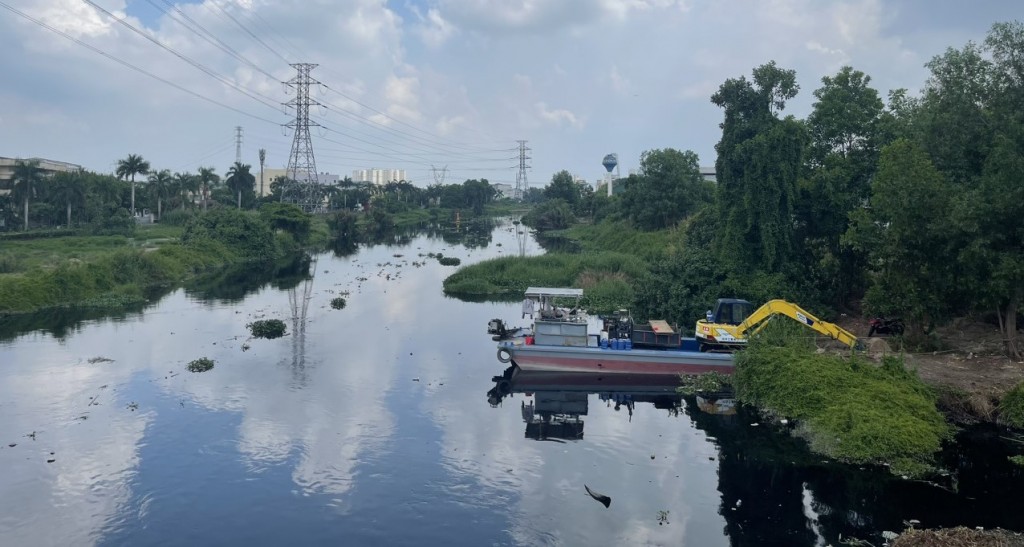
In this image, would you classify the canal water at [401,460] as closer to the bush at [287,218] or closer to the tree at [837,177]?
the tree at [837,177]

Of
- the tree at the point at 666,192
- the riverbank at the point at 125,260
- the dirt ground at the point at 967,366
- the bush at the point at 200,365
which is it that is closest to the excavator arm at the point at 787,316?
the dirt ground at the point at 967,366

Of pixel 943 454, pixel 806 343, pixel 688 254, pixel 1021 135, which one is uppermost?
pixel 1021 135

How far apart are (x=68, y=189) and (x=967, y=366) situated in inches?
3126

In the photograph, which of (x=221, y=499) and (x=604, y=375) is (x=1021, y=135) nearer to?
(x=604, y=375)

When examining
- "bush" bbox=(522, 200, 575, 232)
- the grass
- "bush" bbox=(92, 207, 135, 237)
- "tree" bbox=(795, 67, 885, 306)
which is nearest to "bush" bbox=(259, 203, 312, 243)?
"bush" bbox=(92, 207, 135, 237)

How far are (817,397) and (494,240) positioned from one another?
258ft

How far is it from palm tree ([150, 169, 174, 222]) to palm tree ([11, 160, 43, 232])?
872 inches

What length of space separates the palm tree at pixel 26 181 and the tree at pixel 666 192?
201 ft

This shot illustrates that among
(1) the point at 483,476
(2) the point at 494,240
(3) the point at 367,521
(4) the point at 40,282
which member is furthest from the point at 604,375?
(2) the point at 494,240

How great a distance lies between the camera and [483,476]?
19469 mm

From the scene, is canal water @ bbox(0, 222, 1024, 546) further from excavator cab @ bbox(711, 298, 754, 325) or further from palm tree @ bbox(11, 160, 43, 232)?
palm tree @ bbox(11, 160, 43, 232)

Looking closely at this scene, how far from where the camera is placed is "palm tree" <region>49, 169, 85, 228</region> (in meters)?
74.8

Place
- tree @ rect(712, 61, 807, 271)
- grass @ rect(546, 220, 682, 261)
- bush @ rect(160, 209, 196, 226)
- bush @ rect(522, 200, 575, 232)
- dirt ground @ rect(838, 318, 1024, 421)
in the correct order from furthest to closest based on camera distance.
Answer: bush @ rect(522, 200, 575, 232) < bush @ rect(160, 209, 196, 226) < grass @ rect(546, 220, 682, 261) < tree @ rect(712, 61, 807, 271) < dirt ground @ rect(838, 318, 1024, 421)

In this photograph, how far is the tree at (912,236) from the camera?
25328 millimetres
